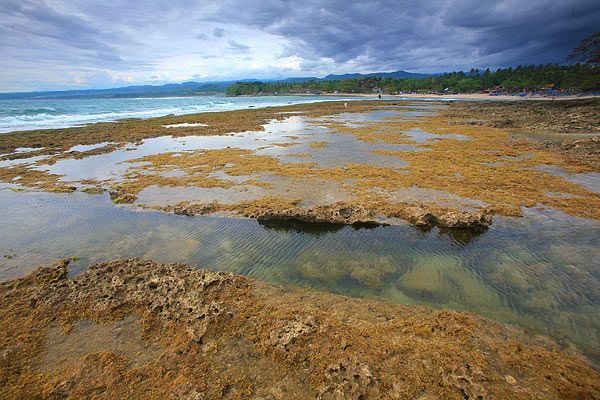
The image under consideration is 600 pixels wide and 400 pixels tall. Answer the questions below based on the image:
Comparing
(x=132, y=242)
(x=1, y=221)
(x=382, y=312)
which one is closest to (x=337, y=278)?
(x=382, y=312)

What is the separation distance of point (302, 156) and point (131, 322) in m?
18.5

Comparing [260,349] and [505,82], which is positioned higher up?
[505,82]

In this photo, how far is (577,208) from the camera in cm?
1231

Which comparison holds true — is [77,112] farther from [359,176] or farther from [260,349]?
[260,349]

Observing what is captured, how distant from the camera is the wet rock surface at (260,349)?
16.0ft

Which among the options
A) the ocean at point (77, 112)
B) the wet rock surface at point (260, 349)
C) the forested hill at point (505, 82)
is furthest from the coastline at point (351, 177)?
the forested hill at point (505, 82)

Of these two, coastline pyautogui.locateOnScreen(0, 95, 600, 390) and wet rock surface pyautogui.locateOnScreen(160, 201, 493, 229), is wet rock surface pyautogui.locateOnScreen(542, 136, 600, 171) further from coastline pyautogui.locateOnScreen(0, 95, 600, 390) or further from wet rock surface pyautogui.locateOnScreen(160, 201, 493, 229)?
wet rock surface pyautogui.locateOnScreen(160, 201, 493, 229)

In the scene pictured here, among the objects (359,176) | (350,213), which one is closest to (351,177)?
(359,176)

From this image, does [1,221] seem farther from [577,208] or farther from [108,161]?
[577,208]

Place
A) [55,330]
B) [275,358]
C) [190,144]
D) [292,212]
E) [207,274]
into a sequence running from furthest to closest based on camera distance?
1. [190,144]
2. [292,212]
3. [207,274]
4. [55,330]
5. [275,358]

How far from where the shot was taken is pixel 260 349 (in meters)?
5.72

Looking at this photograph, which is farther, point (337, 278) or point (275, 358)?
point (337, 278)

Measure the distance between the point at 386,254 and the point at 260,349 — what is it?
5.30m

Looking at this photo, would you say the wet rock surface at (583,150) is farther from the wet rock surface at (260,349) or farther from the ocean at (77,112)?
the ocean at (77,112)
